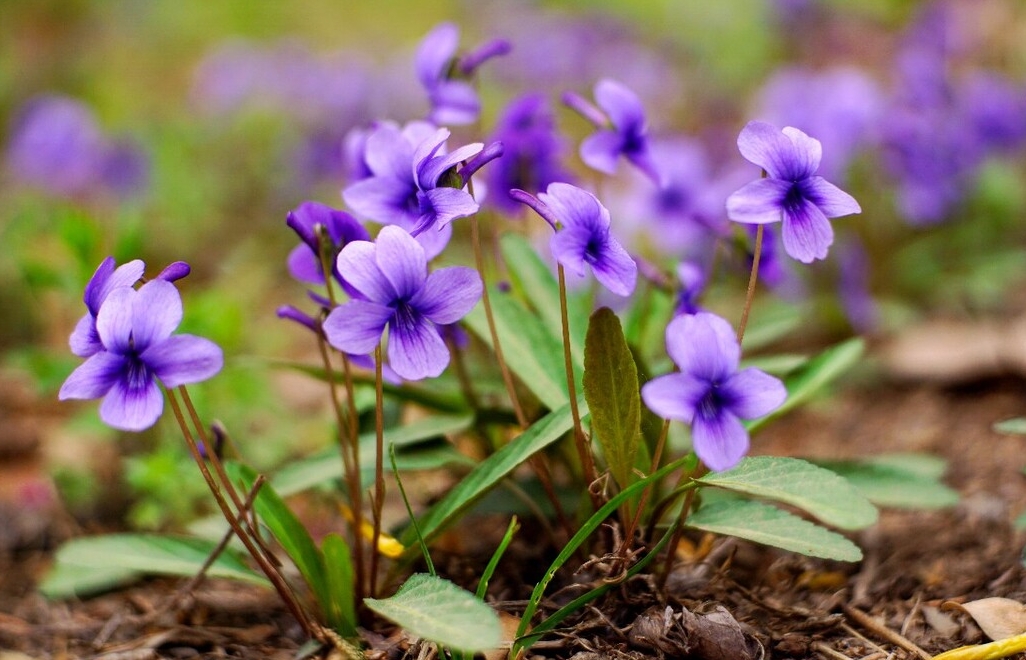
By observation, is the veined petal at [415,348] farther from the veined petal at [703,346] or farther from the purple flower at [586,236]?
the veined petal at [703,346]

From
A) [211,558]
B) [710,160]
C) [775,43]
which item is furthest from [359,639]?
[775,43]

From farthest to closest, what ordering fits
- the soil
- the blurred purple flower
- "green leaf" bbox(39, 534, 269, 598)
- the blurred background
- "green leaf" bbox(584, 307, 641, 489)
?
the blurred background, the blurred purple flower, "green leaf" bbox(39, 534, 269, 598), the soil, "green leaf" bbox(584, 307, 641, 489)

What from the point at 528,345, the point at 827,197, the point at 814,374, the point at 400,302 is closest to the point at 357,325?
the point at 400,302

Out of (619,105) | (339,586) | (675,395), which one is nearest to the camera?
(675,395)

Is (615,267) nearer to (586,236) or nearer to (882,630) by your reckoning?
(586,236)

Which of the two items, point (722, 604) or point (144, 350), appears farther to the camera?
point (722, 604)

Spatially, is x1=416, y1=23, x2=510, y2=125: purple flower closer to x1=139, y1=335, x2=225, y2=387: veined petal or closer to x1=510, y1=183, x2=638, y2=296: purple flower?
x1=510, y1=183, x2=638, y2=296: purple flower

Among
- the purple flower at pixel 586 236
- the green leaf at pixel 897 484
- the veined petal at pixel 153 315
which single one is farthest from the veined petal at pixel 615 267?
the green leaf at pixel 897 484

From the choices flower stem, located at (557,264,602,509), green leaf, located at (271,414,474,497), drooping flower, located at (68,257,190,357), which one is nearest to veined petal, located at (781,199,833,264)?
flower stem, located at (557,264,602,509)
